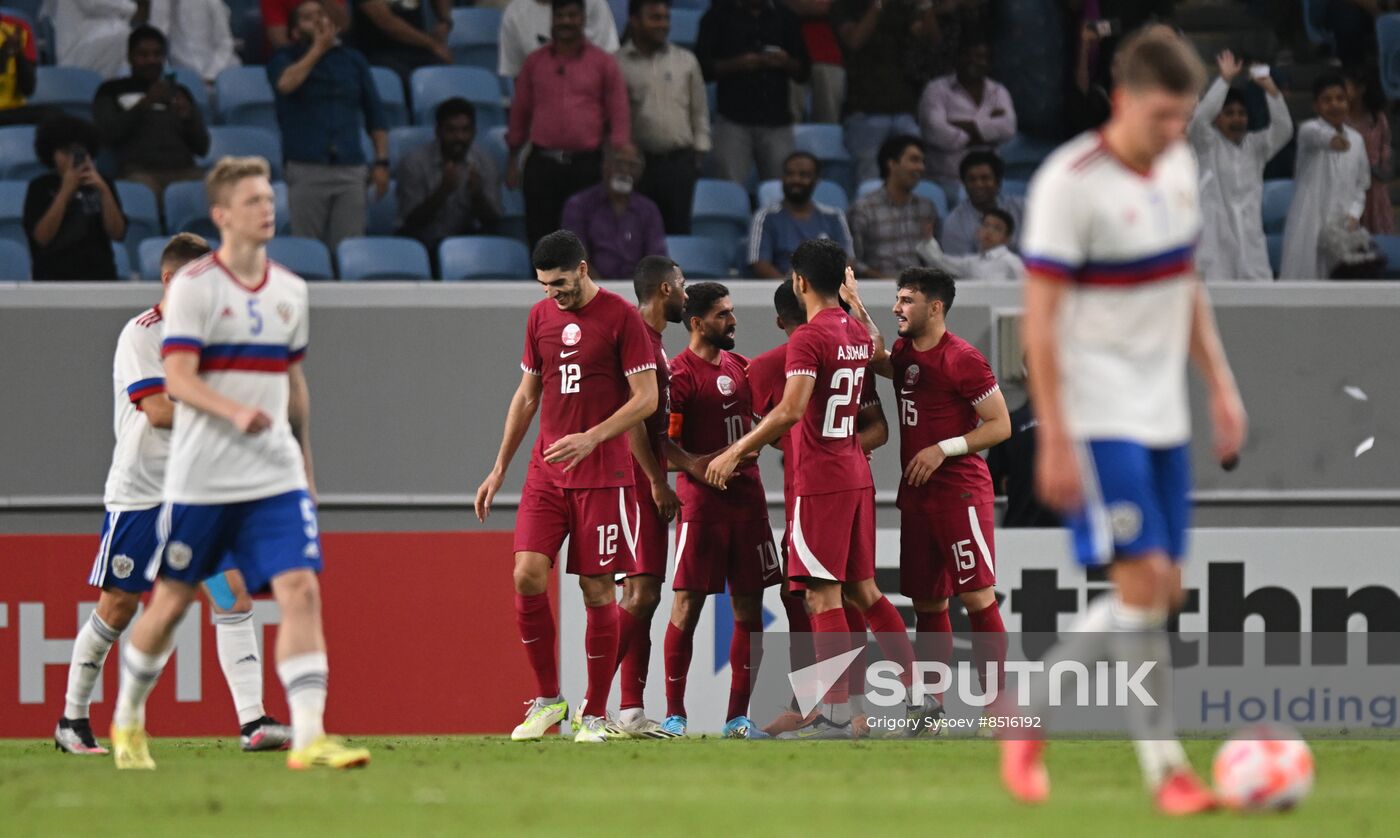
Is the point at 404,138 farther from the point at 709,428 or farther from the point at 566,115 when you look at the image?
the point at 709,428

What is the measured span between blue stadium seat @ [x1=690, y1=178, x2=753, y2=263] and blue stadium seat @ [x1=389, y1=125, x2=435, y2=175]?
207cm

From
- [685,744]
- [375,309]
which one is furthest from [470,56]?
[685,744]

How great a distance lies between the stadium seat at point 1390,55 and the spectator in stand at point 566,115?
6361 millimetres

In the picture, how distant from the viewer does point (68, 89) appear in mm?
13531

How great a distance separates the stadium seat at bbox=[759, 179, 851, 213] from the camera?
43.1ft

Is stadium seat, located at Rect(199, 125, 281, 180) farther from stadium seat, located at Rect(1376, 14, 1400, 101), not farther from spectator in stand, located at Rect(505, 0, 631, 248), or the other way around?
stadium seat, located at Rect(1376, 14, 1400, 101)

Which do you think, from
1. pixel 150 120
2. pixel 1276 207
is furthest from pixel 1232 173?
pixel 150 120

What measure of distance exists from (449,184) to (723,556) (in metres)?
4.49

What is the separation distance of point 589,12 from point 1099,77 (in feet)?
12.8

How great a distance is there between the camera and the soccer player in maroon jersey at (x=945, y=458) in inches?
351

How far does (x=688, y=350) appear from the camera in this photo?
9336 mm

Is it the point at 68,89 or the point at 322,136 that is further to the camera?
the point at 68,89

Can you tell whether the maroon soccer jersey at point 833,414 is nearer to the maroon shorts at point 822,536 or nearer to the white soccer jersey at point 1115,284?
the maroon shorts at point 822,536

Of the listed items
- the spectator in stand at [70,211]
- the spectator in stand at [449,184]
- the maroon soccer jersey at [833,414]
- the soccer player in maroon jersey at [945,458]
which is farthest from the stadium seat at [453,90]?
the maroon soccer jersey at [833,414]
